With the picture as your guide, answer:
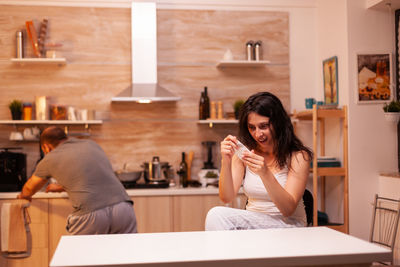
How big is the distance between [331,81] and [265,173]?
106 inches

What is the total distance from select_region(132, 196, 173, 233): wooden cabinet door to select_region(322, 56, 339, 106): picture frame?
5.83 feet

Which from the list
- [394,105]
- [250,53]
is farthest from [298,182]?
[250,53]

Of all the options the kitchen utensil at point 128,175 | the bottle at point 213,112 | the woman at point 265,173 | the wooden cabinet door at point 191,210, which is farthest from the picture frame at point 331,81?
the woman at point 265,173

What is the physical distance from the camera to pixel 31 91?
14.7ft

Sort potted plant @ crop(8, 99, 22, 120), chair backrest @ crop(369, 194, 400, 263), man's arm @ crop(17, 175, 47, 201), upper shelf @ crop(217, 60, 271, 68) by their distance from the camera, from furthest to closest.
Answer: upper shelf @ crop(217, 60, 271, 68)
potted plant @ crop(8, 99, 22, 120)
chair backrest @ crop(369, 194, 400, 263)
man's arm @ crop(17, 175, 47, 201)

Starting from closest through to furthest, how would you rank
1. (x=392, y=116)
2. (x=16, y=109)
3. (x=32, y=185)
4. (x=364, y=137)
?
(x=32, y=185), (x=392, y=116), (x=364, y=137), (x=16, y=109)

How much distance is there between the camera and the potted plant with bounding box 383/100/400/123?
12.1 feet

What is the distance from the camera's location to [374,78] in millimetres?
Answer: 4023

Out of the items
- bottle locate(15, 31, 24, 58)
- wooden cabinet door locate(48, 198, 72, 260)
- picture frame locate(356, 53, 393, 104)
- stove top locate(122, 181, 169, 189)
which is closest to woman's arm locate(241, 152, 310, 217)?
picture frame locate(356, 53, 393, 104)

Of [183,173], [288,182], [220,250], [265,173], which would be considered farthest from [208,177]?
[220,250]

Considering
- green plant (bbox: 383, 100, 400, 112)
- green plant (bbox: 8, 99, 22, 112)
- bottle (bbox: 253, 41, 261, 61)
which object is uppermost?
bottle (bbox: 253, 41, 261, 61)

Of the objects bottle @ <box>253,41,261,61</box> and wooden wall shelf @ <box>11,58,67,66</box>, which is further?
bottle @ <box>253,41,261,61</box>

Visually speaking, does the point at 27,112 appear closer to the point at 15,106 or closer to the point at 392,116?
the point at 15,106

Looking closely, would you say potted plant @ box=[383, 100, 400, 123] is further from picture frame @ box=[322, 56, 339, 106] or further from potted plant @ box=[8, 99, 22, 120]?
potted plant @ box=[8, 99, 22, 120]
